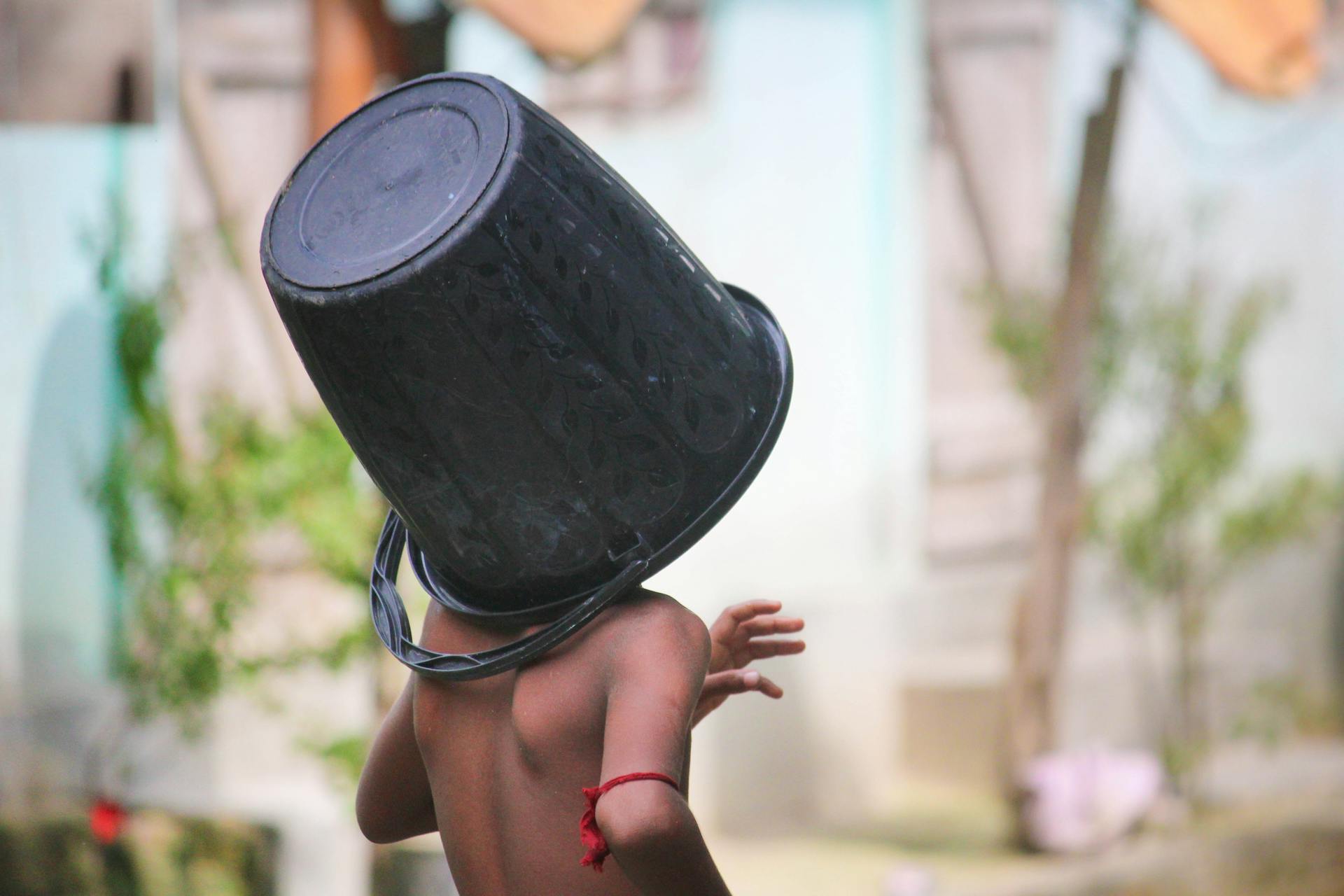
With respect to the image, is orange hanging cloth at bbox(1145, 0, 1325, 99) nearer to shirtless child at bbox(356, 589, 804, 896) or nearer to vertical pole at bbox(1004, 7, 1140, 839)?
vertical pole at bbox(1004, 7, 1140, 839)

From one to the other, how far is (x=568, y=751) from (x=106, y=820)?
3250mm

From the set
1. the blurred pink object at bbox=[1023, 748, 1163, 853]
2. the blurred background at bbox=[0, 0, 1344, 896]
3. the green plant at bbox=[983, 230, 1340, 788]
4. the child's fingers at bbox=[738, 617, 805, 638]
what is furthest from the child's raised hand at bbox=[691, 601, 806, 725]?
the green plant at bbox=[983, 230, 1340, 788]

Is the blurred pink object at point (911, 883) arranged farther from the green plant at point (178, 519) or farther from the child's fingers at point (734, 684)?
the child's fingers at point (734, 684)

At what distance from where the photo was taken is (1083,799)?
5.56m

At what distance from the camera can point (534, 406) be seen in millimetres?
1329

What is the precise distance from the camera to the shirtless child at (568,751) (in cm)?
127

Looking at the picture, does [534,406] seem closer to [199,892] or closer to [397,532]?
[397,532]

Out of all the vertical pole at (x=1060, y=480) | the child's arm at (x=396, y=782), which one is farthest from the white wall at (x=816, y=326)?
the child's arm at (x=396, y=782)

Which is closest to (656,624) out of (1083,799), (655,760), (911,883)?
(655,760)

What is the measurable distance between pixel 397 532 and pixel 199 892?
122 inches

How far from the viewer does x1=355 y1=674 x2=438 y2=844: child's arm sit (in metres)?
1.57

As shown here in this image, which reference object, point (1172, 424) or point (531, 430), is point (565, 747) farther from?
point (1172, 424)

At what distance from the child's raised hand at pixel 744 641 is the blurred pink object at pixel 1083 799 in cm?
415

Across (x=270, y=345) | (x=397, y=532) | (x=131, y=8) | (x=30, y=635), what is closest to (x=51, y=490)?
(x=30, y=635)
